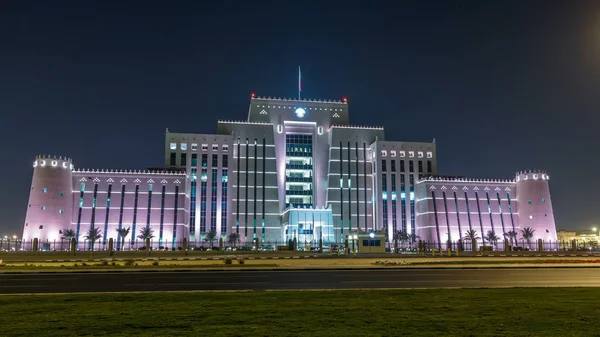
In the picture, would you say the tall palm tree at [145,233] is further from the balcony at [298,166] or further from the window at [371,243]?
the window at [371,243]

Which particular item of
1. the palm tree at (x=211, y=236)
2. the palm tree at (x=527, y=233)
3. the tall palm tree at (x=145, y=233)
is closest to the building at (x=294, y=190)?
the tall palm tree at (x=145, y=233)

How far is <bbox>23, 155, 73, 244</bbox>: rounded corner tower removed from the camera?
307 feet

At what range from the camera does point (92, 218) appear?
331 ft

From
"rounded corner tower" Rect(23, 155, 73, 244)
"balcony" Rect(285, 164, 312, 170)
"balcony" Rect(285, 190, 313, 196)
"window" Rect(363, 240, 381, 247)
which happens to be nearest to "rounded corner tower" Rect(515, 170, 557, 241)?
"balcony" Rect(285, 190, 313, 196)

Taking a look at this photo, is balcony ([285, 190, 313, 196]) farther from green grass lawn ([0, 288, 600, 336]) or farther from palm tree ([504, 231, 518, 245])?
green grass lawn ([0, 288, 600, 336])

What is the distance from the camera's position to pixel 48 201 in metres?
95.1

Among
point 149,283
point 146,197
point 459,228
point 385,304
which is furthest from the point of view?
point 459,228

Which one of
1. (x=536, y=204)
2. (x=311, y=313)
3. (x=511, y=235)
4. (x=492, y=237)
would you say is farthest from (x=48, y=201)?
(x=536, y=204)

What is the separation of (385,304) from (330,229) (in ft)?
306

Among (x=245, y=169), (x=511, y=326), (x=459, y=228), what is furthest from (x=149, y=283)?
(x=459, y=228)

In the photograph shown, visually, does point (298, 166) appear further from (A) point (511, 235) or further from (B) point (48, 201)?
(B) point (48, 201)

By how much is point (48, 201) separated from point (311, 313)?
316 ft

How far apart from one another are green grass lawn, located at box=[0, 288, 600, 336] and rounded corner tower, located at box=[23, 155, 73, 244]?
86.4 m

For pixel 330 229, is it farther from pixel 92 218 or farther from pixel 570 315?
pixel 570 315
